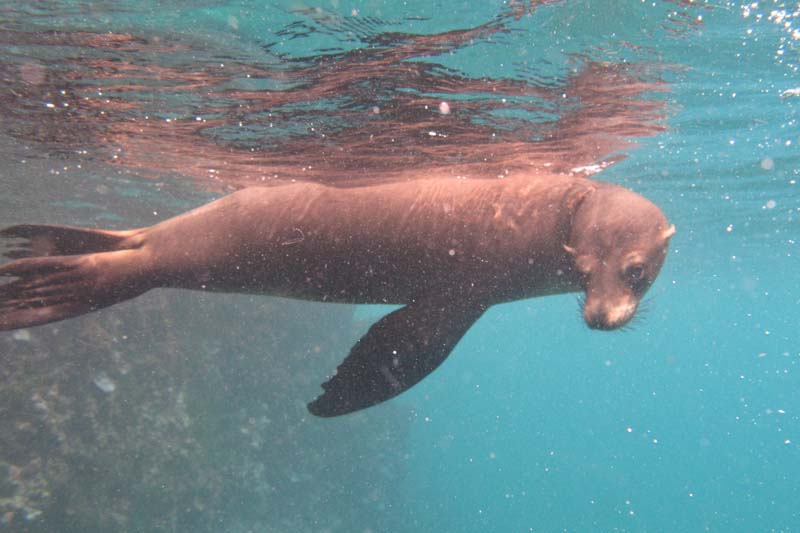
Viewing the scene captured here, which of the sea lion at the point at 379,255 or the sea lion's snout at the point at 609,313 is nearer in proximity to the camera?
the sea lion's snout at the point at 609,313

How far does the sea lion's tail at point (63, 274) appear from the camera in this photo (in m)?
4.05

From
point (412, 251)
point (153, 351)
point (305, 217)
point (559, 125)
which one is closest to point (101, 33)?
point (305, 217)

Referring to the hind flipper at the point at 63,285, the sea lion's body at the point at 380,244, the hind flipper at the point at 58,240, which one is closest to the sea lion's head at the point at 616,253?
the sea lion's body at the point at 380,244

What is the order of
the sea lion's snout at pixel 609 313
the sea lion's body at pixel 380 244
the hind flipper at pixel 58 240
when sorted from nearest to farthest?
the sea lion's snout at pixel 609 313 < the sea lion's body at pixel 380 244 < the hind flipper at pixel 58 240

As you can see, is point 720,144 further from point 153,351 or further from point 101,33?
point 153,351

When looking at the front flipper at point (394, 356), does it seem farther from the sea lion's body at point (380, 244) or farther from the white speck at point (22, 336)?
the white speck at point (22, 336)

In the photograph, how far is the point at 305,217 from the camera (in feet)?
14.5

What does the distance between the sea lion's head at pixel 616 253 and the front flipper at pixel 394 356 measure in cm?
101

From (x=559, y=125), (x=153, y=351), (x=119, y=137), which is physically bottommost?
(x=153, y=351)

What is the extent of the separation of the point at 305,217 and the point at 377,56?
2919 millimetres

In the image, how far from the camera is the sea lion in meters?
3.90

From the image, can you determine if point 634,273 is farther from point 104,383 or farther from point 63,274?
point 104,383

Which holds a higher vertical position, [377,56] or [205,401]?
[377,56]

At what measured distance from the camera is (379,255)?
4.20 metres
